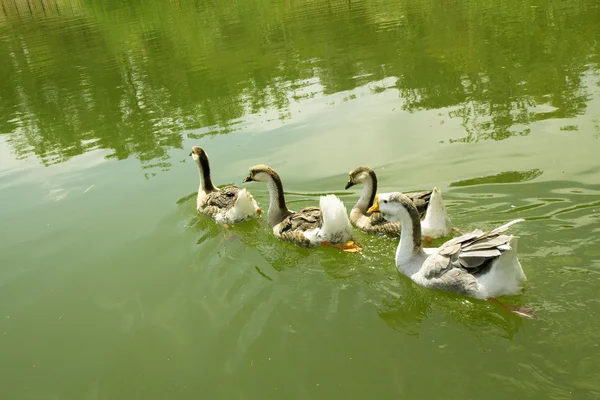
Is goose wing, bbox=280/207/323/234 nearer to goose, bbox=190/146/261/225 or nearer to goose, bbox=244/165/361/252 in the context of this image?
goose, bbox=244/165/361/252

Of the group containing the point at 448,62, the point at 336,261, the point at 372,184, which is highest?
the point at 448,62

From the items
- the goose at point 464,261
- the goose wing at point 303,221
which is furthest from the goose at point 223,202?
the goose at point 464,261

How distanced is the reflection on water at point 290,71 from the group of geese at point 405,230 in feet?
10.3

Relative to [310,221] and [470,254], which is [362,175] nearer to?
[310,221]

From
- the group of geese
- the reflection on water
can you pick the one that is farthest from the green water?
the group of geese

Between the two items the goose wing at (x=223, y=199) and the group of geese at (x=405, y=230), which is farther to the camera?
the goose wing at (x=223, y=199)

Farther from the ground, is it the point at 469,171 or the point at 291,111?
the point at 291,111

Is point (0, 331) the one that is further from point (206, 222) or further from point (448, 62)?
point (448, 62)

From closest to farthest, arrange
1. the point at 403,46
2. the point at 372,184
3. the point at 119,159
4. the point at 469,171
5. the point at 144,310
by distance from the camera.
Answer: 1. the point at 144,310
2. the point at 372,184
3. the point at 469,171
4. the point at 119,159
5. the point at 403,46

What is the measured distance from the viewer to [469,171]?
9.76 m

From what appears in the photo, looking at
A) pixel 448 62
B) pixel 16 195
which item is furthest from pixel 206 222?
pixel 448 62

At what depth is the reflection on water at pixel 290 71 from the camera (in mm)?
13398

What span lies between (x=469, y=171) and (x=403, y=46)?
11.0 metres

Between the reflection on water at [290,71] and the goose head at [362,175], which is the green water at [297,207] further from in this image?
the goose head at [362,175]
